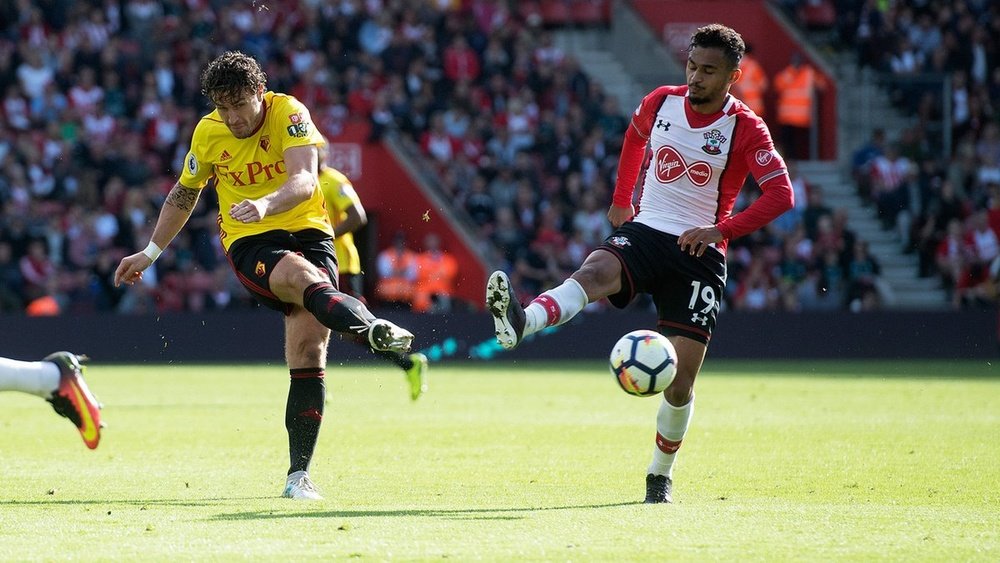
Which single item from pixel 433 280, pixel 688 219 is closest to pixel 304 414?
pixel 688 219

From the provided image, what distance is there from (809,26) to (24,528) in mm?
25060

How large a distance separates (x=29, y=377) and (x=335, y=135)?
55.3ft

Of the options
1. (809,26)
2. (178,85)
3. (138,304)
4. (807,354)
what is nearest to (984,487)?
(807,354)

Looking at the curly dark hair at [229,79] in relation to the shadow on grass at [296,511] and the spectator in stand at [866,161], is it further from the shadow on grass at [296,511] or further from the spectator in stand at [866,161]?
the spectator in stand at [866,161]

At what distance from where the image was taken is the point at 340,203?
1231cm

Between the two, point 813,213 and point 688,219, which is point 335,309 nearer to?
point 688,219

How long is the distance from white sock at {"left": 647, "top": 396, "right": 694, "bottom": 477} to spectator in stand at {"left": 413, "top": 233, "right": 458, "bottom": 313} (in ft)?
39.3

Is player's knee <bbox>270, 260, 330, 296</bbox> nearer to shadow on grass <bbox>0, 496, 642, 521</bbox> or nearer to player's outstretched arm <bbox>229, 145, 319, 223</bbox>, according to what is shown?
player's outstretched arm <bbox>229, 145, 319, 223</bbox>

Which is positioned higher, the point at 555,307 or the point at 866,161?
the point at 555,307

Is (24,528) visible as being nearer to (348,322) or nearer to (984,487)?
(348,322)

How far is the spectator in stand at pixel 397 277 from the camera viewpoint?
20109 millimetres

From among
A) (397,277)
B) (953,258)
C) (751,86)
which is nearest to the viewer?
(397,277)

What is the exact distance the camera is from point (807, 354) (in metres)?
21.3

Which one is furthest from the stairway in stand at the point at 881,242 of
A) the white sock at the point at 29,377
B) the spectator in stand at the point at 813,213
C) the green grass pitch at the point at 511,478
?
the white sock at the point at 29,377
